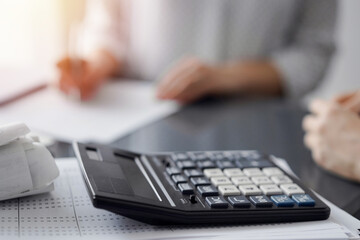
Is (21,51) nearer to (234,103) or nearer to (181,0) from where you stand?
(181,0)

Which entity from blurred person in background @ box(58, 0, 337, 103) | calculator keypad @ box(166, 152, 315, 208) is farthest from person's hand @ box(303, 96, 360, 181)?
blurred person in background @ box(58, 0, 337, 103)

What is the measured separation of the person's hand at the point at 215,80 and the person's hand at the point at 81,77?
0.14 m

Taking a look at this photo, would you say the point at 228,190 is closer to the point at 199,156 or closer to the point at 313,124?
the point at 199,156

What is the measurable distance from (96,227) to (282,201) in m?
0.18

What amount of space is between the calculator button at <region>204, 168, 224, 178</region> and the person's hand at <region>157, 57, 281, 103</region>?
0.45 metres

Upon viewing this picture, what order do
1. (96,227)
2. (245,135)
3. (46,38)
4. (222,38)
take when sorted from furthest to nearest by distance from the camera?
(46,38)
(222,38)
(245,135)
(96,227)

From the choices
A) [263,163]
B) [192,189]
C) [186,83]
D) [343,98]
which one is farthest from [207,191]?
[186,83]

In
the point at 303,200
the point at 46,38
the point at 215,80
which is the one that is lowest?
the point at 303,200

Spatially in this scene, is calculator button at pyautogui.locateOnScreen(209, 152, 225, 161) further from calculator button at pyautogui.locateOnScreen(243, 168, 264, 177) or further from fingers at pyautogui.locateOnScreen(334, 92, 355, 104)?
fingers at pyautogui.locateOnScreen(334, 92, 355, 104)

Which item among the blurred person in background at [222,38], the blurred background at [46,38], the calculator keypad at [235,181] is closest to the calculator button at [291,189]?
the calculator keypad at [235,181]

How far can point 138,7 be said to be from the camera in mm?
1294

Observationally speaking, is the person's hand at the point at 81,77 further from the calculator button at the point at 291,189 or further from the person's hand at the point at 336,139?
the calculator button at the point at 291,189

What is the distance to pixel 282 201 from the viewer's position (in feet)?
1.53

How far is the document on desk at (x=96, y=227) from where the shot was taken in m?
0.41
